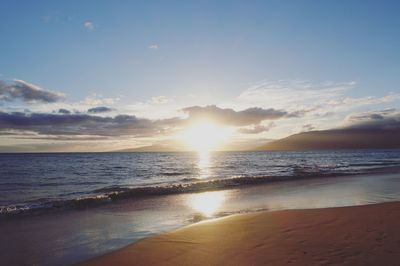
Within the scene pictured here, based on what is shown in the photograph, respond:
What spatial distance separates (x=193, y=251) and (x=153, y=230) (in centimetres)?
285

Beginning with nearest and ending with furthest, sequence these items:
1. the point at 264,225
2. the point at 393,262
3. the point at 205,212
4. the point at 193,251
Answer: the point at 393,262 → the point at 193,251 → the point at 264,225 → the point at 205,212

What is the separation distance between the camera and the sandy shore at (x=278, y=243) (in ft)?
19.8

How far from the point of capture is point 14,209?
13.7m

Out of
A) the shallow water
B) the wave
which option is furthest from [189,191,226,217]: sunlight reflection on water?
the wave

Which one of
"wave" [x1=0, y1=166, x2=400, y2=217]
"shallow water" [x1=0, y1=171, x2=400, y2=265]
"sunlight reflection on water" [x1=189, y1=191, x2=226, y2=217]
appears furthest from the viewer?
"wave" [x1=0, y1=166, x2=400, y2=217]

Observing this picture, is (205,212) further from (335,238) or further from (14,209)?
(14,209)

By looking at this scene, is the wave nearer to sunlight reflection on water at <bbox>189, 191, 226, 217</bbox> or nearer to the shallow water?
the shallow water

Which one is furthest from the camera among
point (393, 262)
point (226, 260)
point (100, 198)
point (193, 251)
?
point (100, 198)

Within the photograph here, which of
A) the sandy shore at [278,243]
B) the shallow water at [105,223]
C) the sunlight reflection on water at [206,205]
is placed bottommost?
the sunlight reflection on water at [206,205]

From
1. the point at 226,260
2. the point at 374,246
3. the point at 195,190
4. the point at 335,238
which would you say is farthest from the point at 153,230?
the point at 195,190

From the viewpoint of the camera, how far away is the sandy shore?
605 centimetres

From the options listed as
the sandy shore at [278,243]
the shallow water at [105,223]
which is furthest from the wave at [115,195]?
the sandy shore at [278,243]

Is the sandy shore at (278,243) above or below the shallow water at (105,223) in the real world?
above

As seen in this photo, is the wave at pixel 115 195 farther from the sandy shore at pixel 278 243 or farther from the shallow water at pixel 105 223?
the sandy shore at pixel 278 243
